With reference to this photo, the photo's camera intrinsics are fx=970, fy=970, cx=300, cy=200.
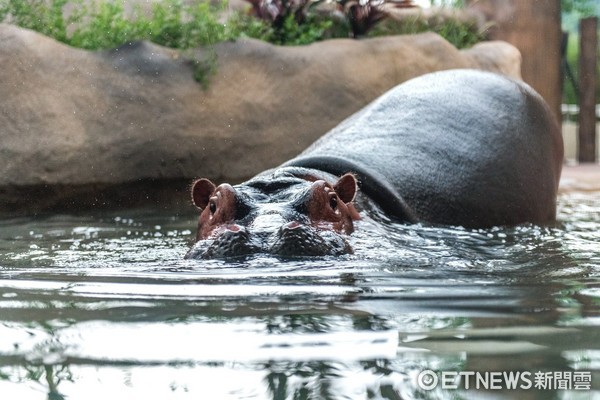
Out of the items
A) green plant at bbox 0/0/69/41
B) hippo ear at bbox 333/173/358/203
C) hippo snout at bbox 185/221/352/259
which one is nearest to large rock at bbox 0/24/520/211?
green plant at bbox 0/0/69/41

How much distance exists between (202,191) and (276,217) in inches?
28.1

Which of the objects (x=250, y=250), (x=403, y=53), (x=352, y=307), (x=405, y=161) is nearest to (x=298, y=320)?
(x=352, y=307)

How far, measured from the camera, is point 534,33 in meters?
9.91

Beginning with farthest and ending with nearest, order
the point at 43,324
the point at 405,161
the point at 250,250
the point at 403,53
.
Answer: the point at 403,53
the point at 405,161
the point at 250,250
the point at 43,324

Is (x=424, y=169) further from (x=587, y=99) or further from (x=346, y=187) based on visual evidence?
(x=587, y=99)

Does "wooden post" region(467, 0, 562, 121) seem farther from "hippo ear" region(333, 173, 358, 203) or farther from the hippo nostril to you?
the hippo nostril

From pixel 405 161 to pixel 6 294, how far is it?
8.30 ft

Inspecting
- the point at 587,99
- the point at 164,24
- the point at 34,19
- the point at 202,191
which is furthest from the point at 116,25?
the point at 587,99

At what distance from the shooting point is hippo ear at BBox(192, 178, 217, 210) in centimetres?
379

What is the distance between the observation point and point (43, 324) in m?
1.85

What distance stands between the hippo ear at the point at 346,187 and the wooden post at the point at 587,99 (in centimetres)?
739

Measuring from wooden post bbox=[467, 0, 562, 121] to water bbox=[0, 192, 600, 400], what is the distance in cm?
694

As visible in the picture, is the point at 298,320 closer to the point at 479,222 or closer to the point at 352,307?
the point at 352,307

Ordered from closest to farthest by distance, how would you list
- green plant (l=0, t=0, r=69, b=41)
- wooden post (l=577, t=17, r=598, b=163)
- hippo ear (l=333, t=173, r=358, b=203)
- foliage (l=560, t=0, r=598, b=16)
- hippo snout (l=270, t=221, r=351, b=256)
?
hippo snout (l=270, t=221, r=351, b=256)
hippo ear (l=333, t=173, r=358, b=203)
green plant (l=0, t=0, r=69, b=41)
wooden post (l=577, t=17, r=598, b=163)
foliage (l=560, t=0, r=598, b=16)
